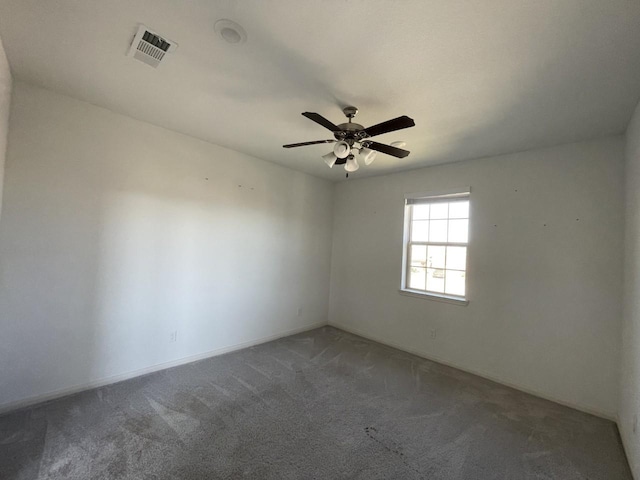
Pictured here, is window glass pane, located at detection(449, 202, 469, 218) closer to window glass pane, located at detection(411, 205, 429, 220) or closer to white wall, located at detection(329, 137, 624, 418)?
white wall, located at detection(329, 137, 624, 418)

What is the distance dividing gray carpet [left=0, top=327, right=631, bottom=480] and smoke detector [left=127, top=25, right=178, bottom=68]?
265 cm

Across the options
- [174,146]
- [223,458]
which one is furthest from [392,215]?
[223,458]

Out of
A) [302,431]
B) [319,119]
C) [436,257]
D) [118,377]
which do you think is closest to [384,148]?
[319,119]

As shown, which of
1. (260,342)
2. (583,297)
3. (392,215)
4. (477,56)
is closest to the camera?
(477,56)

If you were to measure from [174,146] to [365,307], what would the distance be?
11.4 feet

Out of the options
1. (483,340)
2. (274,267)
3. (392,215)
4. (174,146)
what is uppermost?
(174,146)

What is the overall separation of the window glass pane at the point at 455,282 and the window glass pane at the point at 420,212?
0.84m

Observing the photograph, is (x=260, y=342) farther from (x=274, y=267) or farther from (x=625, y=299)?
(x=625, y=299)

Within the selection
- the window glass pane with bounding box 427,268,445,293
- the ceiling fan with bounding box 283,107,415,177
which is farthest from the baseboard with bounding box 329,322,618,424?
the ceiling fan with bounding box 283,107,415,177

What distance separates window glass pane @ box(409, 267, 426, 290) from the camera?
3.82 meters

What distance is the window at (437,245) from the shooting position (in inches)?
136

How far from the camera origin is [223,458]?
177cm

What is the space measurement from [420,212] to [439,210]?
278mm

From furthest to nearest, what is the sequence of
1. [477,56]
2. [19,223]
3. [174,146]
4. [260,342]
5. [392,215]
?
1. [392,215]
2. [260,342]
3. [174,146]
4. [19,223]
5. [477,56]
